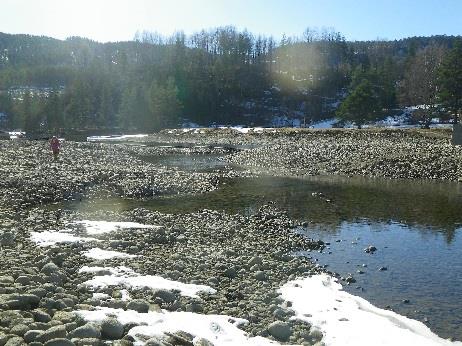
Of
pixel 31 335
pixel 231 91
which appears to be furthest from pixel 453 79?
pixel 231 91

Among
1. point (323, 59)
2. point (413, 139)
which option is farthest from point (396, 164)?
point (323, 59)

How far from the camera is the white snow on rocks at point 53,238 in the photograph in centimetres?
1527

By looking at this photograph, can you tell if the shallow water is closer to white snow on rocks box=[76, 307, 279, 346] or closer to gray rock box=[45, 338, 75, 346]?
white snow on rocks box=[76, 307, 279, 346]

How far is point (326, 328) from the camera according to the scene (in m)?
9.73

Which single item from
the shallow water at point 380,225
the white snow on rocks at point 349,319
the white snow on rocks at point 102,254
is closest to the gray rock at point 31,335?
the white snow on rocks at point 349,319

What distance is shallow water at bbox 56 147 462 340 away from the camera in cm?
1227

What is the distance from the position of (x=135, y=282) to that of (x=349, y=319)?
17.8 feet

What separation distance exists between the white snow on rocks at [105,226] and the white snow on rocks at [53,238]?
3.30ft

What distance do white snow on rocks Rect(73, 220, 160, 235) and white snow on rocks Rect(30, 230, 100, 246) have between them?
101 cm

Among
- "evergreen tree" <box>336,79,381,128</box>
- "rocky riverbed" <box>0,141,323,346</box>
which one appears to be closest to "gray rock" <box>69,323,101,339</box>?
"rocky riverbed" <box>0,141,323,346</box>

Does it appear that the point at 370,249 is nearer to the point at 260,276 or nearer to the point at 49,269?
the point at 260,276

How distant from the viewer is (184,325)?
9258 mm

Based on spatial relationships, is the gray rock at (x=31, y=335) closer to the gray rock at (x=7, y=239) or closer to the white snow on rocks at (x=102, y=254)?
the white snow on rocks at (x=102, y=254)

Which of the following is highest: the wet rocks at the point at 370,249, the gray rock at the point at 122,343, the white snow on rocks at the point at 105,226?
the gray rock at the point at 122,343
